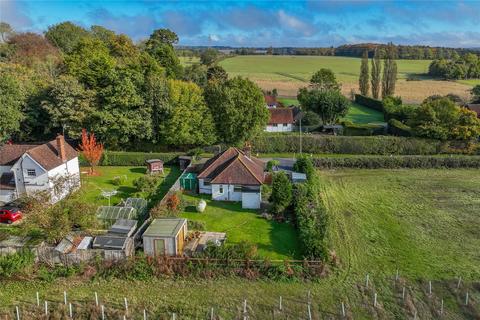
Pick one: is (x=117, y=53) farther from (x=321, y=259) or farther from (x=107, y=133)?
(x=321, y=259)

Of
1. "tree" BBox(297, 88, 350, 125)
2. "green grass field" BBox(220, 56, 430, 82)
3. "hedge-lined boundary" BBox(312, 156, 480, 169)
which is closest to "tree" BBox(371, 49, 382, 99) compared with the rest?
"tree" BBox(297, 88, 350, 125)

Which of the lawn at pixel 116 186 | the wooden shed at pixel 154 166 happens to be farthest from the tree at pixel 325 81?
the wooden shed at pixel 154 166

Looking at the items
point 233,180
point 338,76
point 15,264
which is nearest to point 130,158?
point 233,180

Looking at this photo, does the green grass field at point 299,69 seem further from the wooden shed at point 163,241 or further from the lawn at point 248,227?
the wooden shed at point 163,241

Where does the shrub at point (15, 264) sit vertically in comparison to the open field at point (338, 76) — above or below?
below

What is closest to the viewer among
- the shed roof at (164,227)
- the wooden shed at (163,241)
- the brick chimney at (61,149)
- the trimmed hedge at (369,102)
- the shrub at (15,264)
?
the shrub at (15,264)

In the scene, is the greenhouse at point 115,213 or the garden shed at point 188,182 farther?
the garden shed at point 188,182

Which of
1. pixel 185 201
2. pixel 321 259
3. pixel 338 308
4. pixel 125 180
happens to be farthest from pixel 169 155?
pixel 338 308
